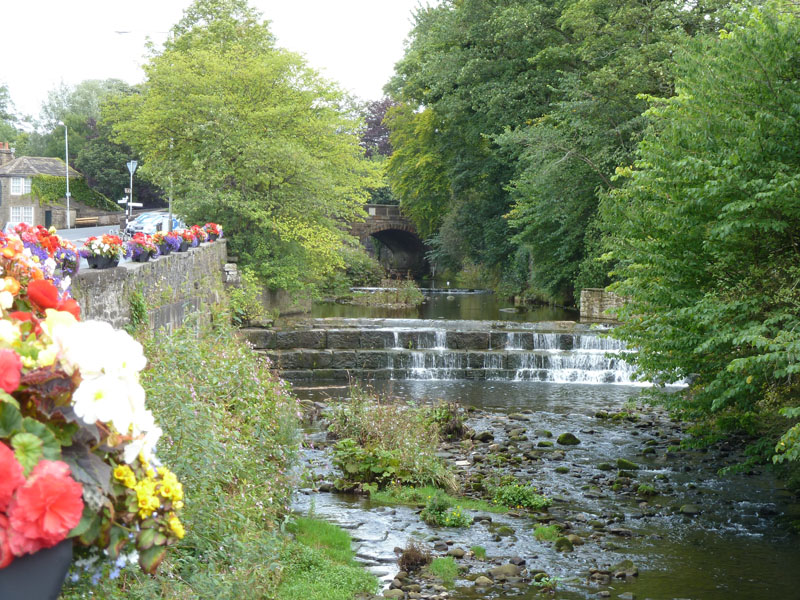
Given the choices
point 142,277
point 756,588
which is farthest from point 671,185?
point 142,277

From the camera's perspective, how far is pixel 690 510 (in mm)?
9914

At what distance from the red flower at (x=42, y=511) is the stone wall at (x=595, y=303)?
25.5 metres

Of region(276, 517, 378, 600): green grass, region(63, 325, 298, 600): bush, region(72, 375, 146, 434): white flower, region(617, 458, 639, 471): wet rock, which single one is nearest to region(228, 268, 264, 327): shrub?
region(617, 458, 639, 471): wet rock

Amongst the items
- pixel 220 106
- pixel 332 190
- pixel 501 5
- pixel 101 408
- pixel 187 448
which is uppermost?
pixel 501 5

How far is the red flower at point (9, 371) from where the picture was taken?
6.90ft

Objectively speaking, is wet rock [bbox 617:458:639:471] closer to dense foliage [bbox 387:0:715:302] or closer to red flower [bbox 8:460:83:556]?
dense foliage [bbox 387:0:715:302]

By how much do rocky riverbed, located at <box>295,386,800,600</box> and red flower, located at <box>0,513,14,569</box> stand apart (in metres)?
5.30

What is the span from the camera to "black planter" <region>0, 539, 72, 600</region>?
2.00 metres

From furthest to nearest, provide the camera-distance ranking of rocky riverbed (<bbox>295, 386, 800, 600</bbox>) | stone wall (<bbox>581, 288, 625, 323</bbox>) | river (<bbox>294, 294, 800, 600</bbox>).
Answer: stone wall (<bbox>581, 288, 625, 323</bbox>)
river (<bbox>294, 294, 800, 600</bbox>)
rocky riverbed (<bbox>295, 386, 800, 600</bbox>)

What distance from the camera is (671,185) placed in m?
9.23

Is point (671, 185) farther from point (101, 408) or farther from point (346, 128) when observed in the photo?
point (346, 128)

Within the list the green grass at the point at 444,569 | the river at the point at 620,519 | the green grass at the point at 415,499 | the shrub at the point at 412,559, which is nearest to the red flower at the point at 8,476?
the river at the point at 620,519

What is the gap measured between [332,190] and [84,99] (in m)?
62.8

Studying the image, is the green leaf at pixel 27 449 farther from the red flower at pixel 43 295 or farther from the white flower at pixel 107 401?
the red flower at pixel 43 295
